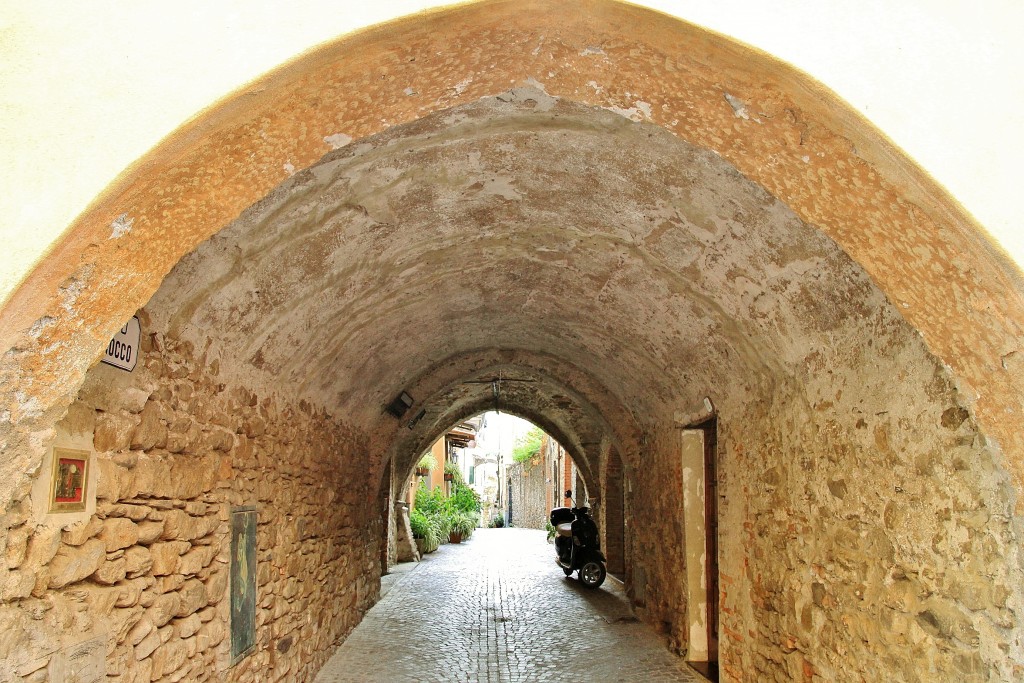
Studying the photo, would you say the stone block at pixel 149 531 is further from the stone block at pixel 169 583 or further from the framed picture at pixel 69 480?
the framed picture at pixel 69 480

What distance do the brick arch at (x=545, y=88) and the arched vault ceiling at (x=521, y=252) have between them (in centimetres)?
87

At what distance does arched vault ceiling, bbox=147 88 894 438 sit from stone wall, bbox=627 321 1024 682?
0.95 ft

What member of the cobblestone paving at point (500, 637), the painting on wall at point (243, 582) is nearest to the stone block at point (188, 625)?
the painting on wall at point (243, 582)

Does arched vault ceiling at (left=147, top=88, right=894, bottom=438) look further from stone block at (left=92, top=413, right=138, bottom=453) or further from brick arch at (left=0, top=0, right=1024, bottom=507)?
brick arch at (left=0, top=0, right=1024, bottom=507)

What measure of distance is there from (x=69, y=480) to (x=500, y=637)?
237 inches

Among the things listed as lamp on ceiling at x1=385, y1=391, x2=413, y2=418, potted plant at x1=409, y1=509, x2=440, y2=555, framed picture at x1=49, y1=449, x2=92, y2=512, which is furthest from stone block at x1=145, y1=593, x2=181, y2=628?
potted plant at x1=409, y1=509, x2=440, y2=555

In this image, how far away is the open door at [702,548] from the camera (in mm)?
6727

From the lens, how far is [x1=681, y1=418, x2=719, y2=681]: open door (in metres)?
6.73

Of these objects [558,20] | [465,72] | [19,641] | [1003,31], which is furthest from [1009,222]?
[19,641]

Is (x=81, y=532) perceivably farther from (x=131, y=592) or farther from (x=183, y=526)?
(x=183, y=526)

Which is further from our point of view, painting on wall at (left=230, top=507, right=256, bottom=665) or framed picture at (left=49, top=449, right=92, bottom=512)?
painting on wall at (left=230, top=507, right=256, bottom=665)

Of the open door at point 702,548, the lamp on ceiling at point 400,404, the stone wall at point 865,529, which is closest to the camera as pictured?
the stone wall at point 865,529

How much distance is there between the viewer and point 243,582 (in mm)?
4574

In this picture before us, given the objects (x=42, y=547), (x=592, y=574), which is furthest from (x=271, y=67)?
(x=592, y=574)
